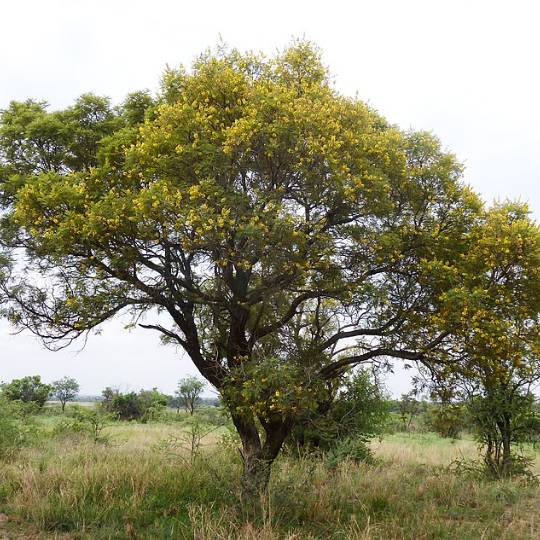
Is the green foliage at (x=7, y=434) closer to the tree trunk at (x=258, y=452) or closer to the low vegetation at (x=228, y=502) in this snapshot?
the low vegetation at (x=228, y=502)

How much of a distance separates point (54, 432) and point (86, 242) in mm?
11389

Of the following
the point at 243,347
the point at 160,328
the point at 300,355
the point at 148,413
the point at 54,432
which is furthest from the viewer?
the point at 148,413

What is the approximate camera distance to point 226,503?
907cm

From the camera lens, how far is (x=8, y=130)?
39.9 feet

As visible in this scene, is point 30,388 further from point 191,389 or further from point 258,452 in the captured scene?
point 258,452

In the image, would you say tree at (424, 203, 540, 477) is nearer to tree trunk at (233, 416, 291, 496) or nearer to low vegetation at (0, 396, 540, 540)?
low vegetation at (0, 396, 540, 540)

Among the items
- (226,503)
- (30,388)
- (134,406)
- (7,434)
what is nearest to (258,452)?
(226,503)

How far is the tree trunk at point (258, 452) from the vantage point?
9.19 metres

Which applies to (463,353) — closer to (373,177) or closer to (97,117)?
(373,177)

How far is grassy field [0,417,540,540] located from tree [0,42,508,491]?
988 millimetres

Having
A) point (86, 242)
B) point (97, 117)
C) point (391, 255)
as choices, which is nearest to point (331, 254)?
point (391, 255)

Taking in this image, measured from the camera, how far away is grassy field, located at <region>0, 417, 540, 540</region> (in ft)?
26.8

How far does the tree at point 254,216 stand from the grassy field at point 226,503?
0.99 metres

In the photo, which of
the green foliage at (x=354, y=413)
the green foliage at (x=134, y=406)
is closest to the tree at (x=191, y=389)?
the green foliage at (x=134, y=406)
